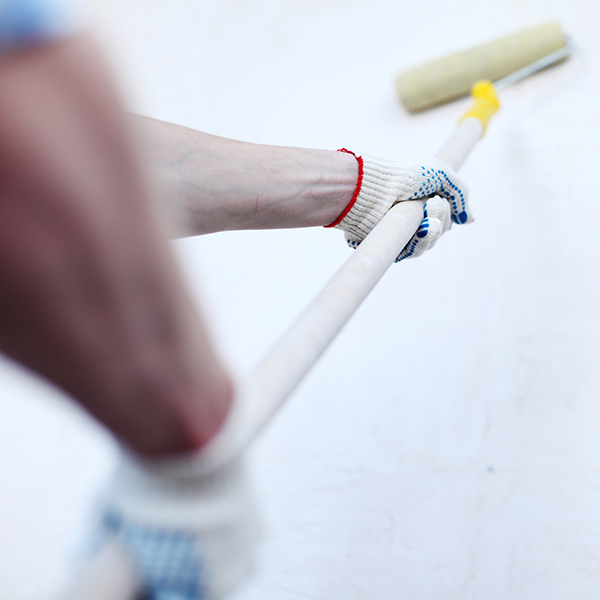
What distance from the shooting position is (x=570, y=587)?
2.62 feet

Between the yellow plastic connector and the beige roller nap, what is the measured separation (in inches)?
6.6

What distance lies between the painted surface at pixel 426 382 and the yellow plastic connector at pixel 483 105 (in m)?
0.17

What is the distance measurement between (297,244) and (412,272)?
271 mm

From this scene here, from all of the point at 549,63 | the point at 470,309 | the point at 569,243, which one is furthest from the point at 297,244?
the point at 549,63

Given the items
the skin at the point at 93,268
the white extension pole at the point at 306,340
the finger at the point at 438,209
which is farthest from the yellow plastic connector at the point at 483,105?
the skin at the point at 93,268

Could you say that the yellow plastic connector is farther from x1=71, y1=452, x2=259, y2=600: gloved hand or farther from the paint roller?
x1=71, y1=452, x2=259, y2=600: gloved hand

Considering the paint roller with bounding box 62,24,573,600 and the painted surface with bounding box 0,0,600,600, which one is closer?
the paint roller with bounding box 62,24,573,600

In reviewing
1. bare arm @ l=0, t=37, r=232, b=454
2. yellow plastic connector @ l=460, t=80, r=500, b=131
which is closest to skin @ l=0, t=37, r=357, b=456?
bare arm @ l=0, t=37, r=232, b=454

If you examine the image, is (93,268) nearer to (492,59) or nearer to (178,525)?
(178,525)

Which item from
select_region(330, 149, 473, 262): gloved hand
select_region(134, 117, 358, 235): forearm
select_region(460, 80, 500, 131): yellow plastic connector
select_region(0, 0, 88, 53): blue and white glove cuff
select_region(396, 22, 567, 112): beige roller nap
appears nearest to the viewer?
select_region(0, 0, 88, 53): blue and white glove cuff

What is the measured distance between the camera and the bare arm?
0.19m

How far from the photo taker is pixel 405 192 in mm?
775

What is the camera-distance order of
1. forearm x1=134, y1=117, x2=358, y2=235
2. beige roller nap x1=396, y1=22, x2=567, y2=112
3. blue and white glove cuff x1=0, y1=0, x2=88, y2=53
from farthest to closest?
1. beige roller nap x1=396, y1=22, x2=567, y2=112
2. forearm x1=134, y1=117, x2=358, y2=235
3. blue and white glove cuff x1=0, y1=0, x2=88, y2=53

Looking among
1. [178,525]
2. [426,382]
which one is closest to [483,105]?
[426,382]
